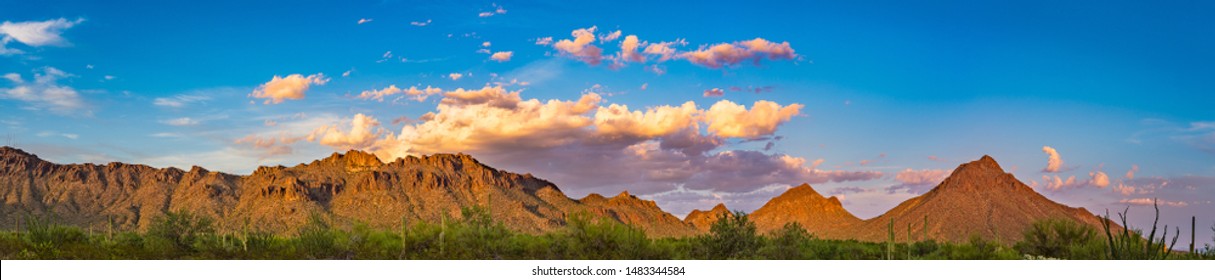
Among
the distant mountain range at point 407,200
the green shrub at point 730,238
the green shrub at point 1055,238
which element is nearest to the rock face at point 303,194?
the distant mountain range at point 407,200

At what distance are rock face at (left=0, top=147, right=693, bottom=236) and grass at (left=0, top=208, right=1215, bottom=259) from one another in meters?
58.0

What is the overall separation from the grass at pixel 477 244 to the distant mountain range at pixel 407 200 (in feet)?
130

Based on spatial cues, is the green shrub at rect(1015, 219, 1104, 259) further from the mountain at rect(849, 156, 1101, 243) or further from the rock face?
the rock face

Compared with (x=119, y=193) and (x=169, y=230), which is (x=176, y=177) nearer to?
(x=119, y=193)

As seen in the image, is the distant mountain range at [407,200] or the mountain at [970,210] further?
the distant mountain range at [407,200]

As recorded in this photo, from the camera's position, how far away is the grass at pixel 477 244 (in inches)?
1074

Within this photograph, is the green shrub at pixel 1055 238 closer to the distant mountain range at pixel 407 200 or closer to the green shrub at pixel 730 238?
the green shrub at pixel 730 238

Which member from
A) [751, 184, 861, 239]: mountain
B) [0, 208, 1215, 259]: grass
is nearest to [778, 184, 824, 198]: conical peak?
[751, 184, 861, 239]: mountain

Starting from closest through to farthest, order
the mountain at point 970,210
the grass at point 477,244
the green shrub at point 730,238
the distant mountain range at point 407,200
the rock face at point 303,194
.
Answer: the grass at point 477,244, the green shrub at point 730,238, the mountain at point 970,210, the distant mountain range at point 407,200, the rock face at point 303,194

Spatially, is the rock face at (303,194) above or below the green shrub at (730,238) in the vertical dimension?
above

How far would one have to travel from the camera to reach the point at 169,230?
1293 inches

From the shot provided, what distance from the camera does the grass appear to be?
27.3 m
